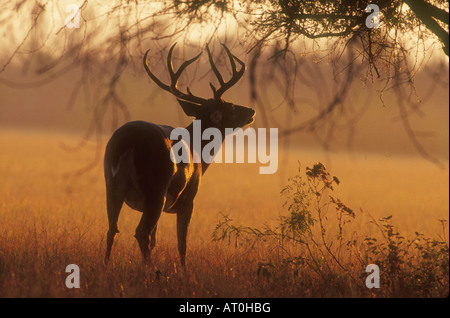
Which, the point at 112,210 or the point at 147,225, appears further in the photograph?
the point at 112,210

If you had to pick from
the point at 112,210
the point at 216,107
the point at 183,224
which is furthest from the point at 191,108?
the point at 112,210

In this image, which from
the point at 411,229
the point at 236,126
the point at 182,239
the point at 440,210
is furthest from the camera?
the point at 440,210

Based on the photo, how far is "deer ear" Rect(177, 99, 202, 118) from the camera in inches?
312

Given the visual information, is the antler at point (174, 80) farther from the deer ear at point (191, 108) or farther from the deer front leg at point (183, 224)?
the deer front leg at point (183, 224)

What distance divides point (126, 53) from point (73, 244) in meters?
2.82

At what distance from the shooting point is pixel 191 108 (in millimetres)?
7977

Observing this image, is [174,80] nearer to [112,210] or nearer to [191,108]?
[191,108]

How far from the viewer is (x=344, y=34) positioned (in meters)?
7.04

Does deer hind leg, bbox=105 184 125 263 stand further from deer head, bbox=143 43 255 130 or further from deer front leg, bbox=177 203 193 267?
deer head, bbox=143 43 255 130

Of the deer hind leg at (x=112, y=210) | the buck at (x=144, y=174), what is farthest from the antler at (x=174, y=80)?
the deer hind leg at (x=112, y=210)
